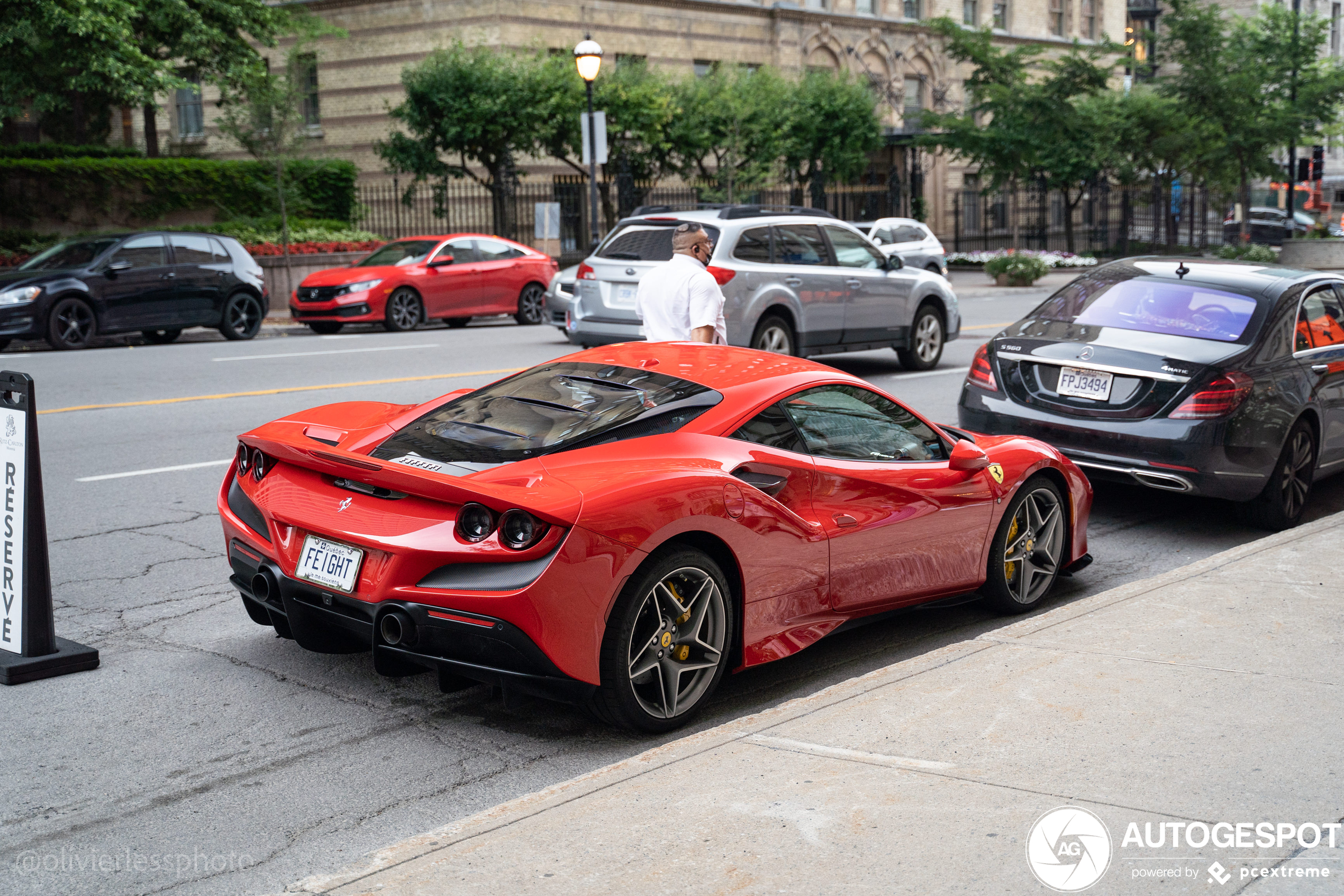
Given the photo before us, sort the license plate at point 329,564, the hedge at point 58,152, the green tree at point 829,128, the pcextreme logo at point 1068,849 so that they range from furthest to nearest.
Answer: the green tree at point 829,128
the hedge at point 58,152
the license plate at point 329,564
the pcextreme logo at point 1068,849

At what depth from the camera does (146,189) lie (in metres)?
28.2

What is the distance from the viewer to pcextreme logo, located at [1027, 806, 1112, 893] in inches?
134

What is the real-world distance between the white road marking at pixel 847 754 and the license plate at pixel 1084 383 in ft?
14.6

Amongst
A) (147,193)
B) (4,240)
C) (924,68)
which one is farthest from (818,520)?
(924,68)

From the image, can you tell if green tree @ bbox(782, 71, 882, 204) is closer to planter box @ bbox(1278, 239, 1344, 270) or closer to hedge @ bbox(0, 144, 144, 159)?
planter box @ bbox(1278, 239, 1344, 270)

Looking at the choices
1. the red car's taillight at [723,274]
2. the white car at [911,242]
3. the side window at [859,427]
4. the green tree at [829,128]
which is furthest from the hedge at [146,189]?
the side window at [859,427]

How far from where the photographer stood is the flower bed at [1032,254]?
3975cm

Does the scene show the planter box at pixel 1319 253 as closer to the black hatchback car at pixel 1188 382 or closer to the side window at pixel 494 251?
the side window at pixel 494 251

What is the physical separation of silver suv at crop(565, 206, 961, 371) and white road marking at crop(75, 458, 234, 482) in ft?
17.1

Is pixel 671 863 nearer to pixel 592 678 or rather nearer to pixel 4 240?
pixel 592 678

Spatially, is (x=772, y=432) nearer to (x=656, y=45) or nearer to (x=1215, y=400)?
(x=1215, y=400)

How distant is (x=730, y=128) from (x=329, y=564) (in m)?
30.7

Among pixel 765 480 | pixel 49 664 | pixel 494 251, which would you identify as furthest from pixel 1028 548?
pixel 494 251

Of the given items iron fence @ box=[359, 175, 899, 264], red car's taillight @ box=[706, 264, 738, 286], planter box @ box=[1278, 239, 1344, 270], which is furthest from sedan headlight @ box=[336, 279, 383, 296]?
planter box @ box=[1278, 239, 1344, 270]
